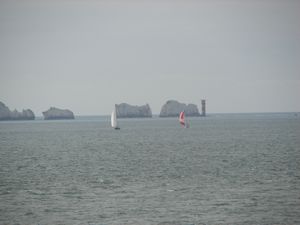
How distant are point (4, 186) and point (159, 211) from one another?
18839 millimetres

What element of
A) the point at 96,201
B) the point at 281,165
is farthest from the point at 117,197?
the point at 281,165

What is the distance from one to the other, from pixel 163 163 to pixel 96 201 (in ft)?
100

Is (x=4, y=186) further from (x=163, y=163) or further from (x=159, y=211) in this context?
(x=163, y=163)

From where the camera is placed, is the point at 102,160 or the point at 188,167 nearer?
the point at 188,167

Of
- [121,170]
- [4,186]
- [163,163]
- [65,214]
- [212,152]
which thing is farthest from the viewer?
[212,152]

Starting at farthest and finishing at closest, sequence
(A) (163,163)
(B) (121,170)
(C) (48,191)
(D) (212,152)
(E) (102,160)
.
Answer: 1. (D) (212,152)
2. (E) (102,160)
3. (A) (163,163)
4. (B) (121,170)
5. (C) (48,191)

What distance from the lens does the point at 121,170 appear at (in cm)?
6556

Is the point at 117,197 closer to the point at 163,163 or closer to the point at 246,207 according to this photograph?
the point at 246,207

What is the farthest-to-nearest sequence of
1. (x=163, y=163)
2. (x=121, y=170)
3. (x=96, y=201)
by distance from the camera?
1. (x=163, y=163)
2. (x=121, y=170)
3. (x=96, y=201)

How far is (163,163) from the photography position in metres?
74.0

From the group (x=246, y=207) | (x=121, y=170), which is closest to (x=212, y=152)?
(x=121, y=170)

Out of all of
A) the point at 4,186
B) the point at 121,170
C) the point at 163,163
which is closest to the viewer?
the point at 4,186

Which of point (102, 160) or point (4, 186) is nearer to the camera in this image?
point (4, 186)

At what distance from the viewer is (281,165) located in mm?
67688
